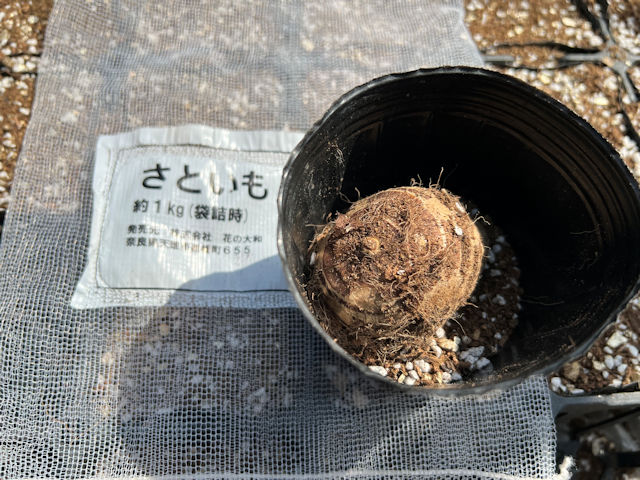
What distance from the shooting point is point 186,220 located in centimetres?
131

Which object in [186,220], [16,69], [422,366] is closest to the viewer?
[422,366]

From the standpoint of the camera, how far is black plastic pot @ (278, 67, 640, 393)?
98cm

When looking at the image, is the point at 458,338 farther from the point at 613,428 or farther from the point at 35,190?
the point at 35,190

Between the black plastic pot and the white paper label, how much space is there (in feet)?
0.65

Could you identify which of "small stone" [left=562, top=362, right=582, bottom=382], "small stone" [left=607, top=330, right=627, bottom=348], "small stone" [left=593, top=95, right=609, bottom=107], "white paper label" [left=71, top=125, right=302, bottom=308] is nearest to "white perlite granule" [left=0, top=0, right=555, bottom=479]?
"white paper label" [left=71, top=125, right=302, bottom=308]

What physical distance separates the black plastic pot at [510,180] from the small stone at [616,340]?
0.29m

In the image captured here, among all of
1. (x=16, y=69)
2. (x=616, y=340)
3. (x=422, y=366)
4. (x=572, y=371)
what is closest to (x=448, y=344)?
(x=422, y=366)

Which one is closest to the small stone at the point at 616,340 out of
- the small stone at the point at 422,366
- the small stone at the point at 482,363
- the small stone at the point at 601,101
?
the small stone at the point at 482,363

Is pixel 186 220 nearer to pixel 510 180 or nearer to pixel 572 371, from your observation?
pixel 510 180

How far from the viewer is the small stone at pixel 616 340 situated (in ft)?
4.41

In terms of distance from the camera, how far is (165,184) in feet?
4.36

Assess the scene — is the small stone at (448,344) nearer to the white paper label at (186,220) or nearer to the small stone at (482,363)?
the small stone at (482,363)

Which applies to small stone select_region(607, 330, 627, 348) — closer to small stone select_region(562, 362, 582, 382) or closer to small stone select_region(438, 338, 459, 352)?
small stone select_region(562, 362, 582, 382)

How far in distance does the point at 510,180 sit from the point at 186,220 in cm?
87
